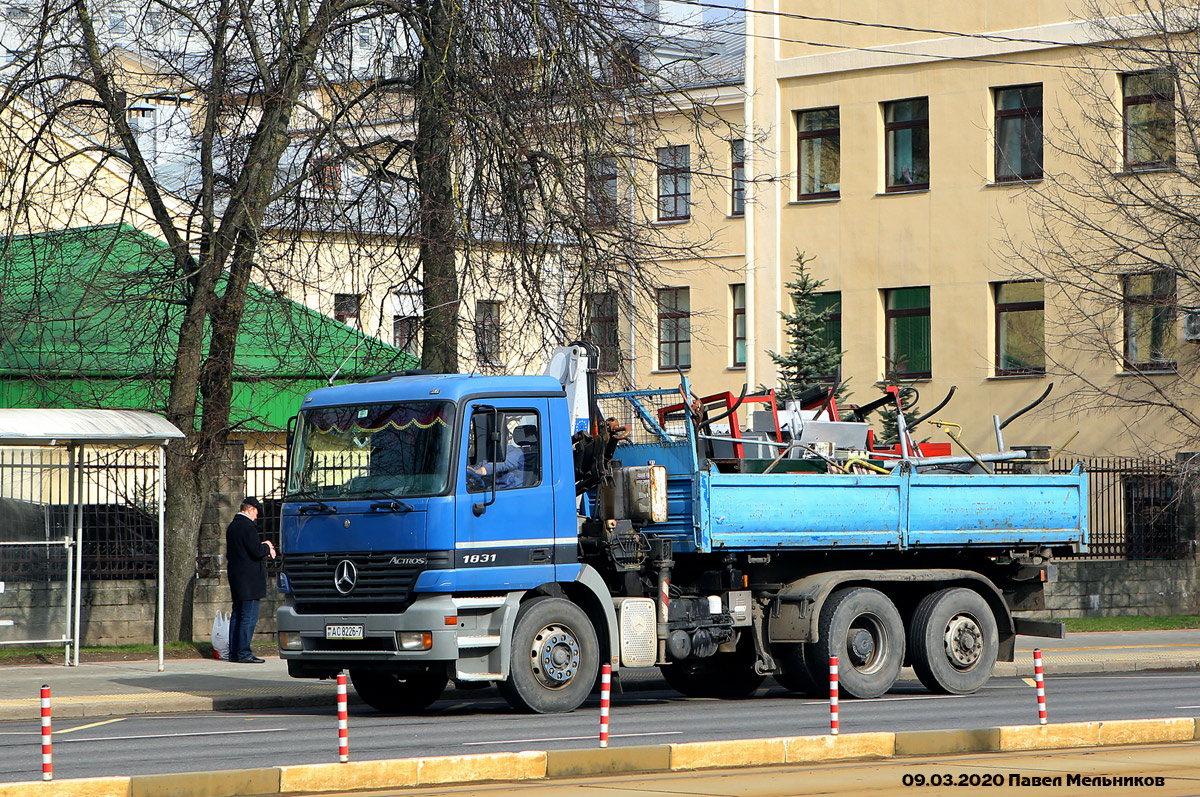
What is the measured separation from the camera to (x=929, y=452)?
59.8ft

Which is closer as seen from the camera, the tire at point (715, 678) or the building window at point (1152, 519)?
→ the tire at point (715, 678)

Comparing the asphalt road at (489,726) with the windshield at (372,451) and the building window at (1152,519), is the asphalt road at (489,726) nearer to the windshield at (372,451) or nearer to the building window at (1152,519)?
the windshield at (372,451)

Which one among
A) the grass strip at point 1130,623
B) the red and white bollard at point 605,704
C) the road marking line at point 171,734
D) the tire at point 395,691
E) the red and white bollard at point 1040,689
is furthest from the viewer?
the grass strip at point 1130,623

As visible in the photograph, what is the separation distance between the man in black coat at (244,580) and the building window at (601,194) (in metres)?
5.64

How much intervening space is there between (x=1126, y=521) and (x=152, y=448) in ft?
53.2

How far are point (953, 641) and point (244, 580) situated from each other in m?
7.97

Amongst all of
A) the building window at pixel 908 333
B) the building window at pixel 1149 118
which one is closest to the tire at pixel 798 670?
the building window at pixel 1149 118

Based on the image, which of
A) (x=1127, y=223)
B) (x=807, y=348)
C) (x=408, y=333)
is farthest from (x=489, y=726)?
(x=807, y=348)

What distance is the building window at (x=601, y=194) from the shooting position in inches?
807

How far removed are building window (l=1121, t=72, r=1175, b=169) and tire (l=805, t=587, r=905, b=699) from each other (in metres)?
14.4

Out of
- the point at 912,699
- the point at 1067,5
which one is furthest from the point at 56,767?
the point at 1067,5

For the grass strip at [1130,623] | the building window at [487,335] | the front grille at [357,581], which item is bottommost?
the grass strip at [1130,623]

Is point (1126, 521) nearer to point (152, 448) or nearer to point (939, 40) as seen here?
point (939, 40)

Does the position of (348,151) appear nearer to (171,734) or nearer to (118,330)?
(118,330)
